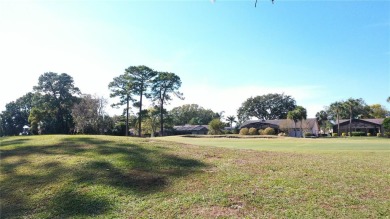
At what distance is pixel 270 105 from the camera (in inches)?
4493

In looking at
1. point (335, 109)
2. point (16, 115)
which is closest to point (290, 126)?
point (335, 109)

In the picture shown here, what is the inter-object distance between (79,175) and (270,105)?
108917 millimetres

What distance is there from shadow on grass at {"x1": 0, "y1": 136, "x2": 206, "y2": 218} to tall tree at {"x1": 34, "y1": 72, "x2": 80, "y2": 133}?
55.0 meters

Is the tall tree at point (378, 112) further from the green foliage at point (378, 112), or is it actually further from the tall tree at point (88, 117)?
the tall tree at point (88, 117)

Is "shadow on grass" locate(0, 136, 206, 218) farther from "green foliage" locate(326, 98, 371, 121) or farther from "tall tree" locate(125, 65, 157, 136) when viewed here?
"green foliage" locate(326, 98, 371, 121)

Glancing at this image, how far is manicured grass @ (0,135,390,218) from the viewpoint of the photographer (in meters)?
6.92

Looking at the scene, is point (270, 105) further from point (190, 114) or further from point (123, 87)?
point (123, 87)

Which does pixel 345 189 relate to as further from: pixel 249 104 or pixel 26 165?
pixel 249 104

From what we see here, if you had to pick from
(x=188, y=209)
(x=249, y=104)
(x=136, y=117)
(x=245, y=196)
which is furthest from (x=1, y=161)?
(x=249, y=104)

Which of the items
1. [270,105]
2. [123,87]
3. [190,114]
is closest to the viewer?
[123,87]

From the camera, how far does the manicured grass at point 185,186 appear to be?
22.7ft

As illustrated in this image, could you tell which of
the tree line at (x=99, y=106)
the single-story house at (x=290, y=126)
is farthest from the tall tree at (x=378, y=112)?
the tree line at (x=99, y=106)

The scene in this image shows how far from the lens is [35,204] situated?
787cm

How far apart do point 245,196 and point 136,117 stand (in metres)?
59.9
